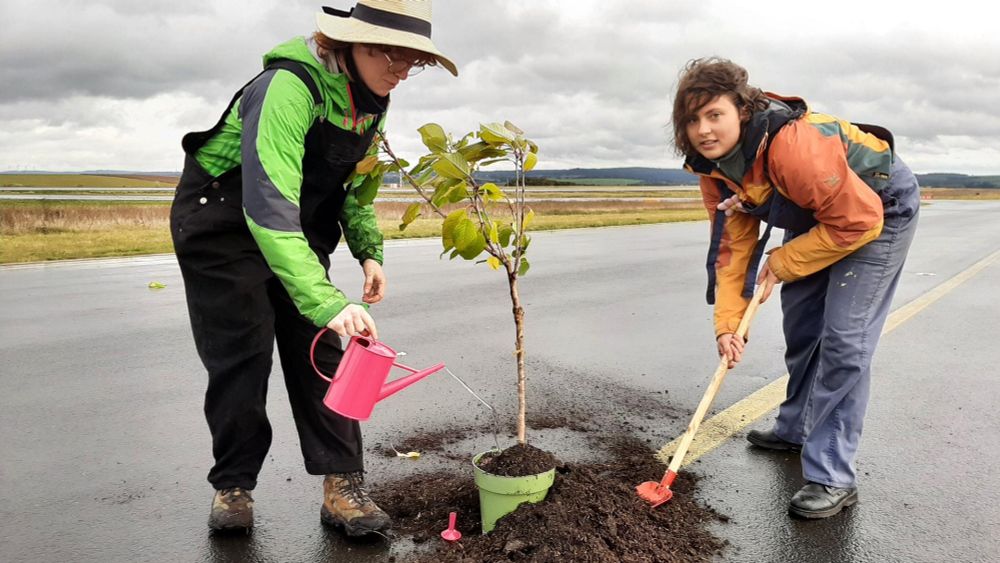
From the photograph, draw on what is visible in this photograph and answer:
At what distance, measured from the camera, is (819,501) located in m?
3.19

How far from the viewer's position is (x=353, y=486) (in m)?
3.07

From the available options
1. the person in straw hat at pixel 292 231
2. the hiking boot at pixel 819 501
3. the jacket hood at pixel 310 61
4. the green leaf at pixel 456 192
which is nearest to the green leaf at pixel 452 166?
the green leaf at pixel 456 192

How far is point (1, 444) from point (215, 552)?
73.8 inches

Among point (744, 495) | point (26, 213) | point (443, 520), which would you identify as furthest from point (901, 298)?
point (26, 213)

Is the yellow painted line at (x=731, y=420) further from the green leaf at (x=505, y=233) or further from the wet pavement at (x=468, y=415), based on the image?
the green leaf at (x=505, y=233)

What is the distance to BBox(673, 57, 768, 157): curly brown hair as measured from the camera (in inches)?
115

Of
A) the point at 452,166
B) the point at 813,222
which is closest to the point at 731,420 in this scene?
the point at 813,222

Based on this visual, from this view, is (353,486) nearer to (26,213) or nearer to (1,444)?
(1,444)

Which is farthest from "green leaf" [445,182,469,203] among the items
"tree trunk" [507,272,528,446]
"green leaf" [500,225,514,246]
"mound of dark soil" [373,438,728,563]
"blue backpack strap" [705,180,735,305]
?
"blue backpack strap" [705,180,735,305]

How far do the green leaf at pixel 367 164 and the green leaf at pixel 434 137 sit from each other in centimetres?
20

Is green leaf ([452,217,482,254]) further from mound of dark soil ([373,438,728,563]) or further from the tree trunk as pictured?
mound of dark soil ([373,438,728,563])

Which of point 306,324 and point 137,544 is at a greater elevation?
point 306,324

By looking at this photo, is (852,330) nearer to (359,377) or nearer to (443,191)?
(443,191)

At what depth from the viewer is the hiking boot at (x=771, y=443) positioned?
3.92m
